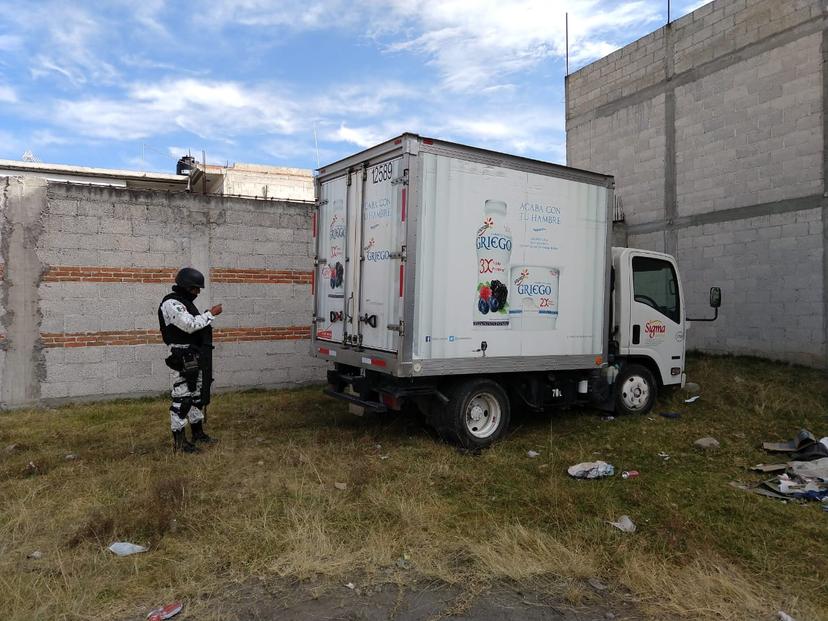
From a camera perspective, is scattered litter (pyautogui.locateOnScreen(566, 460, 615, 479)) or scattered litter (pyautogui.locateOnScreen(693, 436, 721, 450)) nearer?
scattered litter (pyautogui.locateOnScreen(566, 460, 615, 479))

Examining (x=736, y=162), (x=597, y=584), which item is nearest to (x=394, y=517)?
(x=597, y=584)

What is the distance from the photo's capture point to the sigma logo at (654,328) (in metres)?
7.65

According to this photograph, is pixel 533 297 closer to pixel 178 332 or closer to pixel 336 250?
pixel 336 250

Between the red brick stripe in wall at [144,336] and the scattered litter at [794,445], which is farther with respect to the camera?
the red brick stripe in wall at [144,336]

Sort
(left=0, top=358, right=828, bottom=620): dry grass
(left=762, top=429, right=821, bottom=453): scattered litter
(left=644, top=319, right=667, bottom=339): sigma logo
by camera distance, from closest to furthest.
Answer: (left=0, top=358, right=828, bottom=620): dry grass < (left=762, top=429, right=821, bottom=453): scattered litter < (left=644, top=319, right=667, bottom=339): sigma logo

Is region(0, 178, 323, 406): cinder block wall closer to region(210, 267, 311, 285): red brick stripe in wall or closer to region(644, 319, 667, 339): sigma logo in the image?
region(210, 267, 311, 285): red brick stripe in wall

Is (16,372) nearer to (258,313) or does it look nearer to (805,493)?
(258,313)

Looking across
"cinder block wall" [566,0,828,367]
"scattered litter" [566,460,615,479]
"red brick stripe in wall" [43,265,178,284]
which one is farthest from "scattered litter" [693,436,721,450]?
"red brick stripe in wall" [43,265,178,284]

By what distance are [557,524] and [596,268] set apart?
341 centimetres

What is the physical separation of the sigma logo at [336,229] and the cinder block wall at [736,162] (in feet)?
26.9

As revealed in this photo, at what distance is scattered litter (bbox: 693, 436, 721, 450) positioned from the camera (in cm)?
641

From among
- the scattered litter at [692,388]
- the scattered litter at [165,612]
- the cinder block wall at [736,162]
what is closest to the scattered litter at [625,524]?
the scattered litter at [165,612]

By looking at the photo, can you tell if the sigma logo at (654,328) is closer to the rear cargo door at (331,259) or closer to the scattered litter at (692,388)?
the scattered litter at (692,388)

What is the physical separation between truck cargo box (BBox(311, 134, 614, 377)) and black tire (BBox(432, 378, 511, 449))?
0.93 ft
